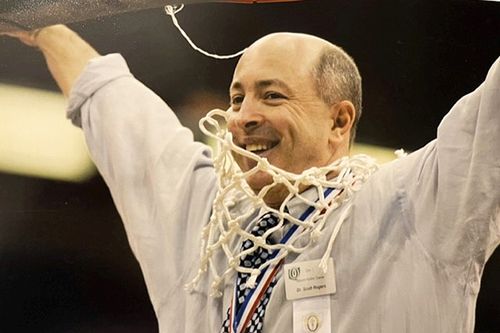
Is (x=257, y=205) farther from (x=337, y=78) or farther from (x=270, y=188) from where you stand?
(x=337, y=78)

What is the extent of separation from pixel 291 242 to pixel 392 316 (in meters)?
0.19

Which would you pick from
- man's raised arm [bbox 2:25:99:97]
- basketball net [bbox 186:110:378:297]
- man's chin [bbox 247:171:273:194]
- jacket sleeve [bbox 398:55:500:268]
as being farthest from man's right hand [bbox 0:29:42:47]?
jacket sleeve [bbox 398:55:500:268]

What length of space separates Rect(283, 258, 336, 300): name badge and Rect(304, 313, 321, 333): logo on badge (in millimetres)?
30

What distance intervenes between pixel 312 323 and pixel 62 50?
2.17 ft

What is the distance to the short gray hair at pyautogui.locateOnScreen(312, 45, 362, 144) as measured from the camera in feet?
4.70

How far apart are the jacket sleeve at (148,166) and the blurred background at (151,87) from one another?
0.02 meters

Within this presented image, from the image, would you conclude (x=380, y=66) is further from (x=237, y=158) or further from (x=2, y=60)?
(x=2, y=60)

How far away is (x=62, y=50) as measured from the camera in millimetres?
1594

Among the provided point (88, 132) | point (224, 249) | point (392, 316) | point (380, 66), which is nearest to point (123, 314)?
point (224, 249)

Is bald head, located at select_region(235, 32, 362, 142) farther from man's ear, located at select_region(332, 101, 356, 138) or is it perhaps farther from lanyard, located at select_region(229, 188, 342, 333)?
lanyard, located at select_region(229, 188, 342, 333)

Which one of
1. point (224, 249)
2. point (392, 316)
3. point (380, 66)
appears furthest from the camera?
point (380, 66)

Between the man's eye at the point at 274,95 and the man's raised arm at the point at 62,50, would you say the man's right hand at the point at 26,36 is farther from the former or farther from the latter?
the man's eye at the point at 274,95

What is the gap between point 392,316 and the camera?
127 centimetres

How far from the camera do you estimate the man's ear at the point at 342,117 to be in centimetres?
144
